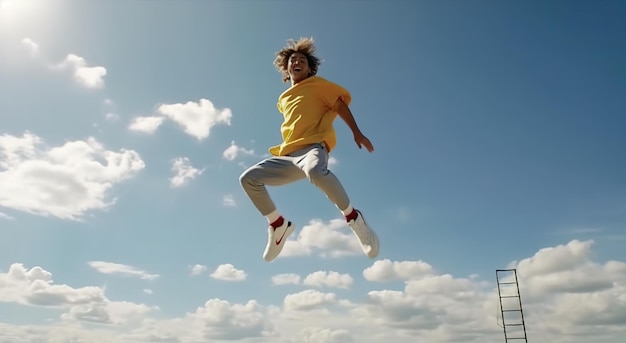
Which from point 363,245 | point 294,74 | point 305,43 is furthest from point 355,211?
point 305,43

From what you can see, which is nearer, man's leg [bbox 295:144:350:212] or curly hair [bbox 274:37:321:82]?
man's leg [bbox 295:144:350:212]

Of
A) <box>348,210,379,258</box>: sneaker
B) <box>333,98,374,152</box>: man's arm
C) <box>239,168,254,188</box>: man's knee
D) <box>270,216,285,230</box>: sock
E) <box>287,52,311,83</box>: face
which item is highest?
<box>287,52,311,83</box>: face

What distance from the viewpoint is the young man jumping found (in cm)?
492

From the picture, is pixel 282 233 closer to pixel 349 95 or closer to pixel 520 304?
pixel 349 95

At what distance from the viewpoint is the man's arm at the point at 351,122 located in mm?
5250

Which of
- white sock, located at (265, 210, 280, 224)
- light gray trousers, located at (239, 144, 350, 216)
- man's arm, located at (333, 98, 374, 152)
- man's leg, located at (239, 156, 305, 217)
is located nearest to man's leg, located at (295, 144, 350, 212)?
light gray trousers, located at (239, 144, 350, 216)

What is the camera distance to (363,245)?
16.6 feet

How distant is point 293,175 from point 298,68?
1.33 meters

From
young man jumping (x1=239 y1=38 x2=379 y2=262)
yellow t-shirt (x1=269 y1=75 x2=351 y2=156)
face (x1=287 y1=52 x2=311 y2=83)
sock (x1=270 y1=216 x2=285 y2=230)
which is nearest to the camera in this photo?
young man jumping (x1=239 y1=38 x2=379 y2=262)

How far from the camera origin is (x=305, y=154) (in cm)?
500

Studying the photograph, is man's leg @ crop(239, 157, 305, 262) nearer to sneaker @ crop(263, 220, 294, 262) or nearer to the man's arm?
sneaker @ crop(263, 220, 294, 262)

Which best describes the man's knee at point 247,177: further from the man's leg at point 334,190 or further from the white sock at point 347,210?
the white sock at point 347,210

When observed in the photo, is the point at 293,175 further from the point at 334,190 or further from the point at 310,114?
the point at 310,114

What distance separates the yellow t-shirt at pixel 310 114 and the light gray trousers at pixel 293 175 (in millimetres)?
122
